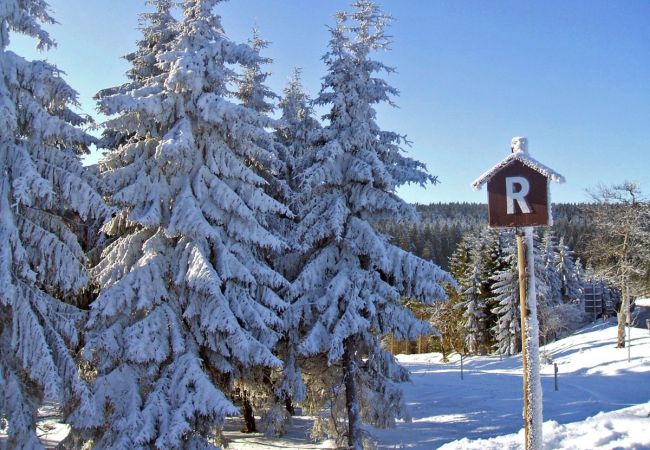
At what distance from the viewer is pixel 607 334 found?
145 ft

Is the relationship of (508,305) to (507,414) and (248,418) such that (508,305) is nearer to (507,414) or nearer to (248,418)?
(507,414)

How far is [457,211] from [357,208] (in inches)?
6592

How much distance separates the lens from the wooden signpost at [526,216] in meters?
7.45

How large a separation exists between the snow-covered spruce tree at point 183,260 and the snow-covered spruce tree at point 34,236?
0.97 meters

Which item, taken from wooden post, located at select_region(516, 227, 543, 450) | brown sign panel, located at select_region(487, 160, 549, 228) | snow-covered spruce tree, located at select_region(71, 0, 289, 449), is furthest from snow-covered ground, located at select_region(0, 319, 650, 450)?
brown sign panel, located at select_region(487, 160, 549, 228)

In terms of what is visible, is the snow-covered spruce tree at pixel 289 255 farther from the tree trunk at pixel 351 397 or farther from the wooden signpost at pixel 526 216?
the wooden signpost at pixel 526 216

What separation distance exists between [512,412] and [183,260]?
13.7 metres

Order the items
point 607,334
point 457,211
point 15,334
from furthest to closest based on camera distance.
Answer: point 457,211
point 607,334
point 15,334

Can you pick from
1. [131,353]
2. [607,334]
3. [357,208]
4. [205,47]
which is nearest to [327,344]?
[357,208]

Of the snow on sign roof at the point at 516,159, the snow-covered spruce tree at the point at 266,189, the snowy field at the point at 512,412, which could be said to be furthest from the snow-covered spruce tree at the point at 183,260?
the snow on sign roof at the point at 516,159

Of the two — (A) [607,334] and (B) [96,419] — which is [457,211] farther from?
(B) [96,419]

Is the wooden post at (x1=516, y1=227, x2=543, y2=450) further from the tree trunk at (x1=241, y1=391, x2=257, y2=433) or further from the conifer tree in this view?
the tree trunk at (x1=241, y1=391, x2=257, y2=433)

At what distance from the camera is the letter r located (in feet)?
25.3

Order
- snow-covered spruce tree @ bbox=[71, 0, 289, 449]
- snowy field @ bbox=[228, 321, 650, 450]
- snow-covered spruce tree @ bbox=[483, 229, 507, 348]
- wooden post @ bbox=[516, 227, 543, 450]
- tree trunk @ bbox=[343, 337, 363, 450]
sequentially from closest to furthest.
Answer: wooden post @ bbox=[516, 227, 543, 450] → snowy field @ bbox=[228, 321, 650, 450] → snow-covered spruce tree @ bbox=[71, 0, 289, 449] → tree trunk @ bbox=[343, 337, 363, 450] → snow-covered spruce tree @ bbox=[483, 229, 507, 348]
